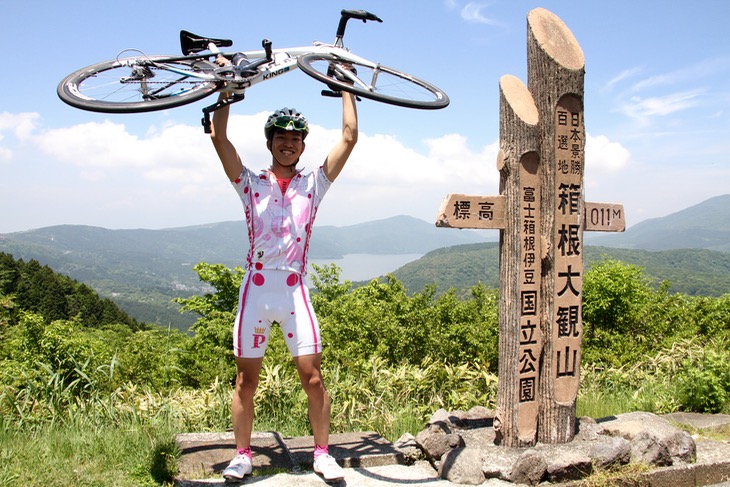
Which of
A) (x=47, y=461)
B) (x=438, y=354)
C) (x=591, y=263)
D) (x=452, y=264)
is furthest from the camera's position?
(x=452, y=264)

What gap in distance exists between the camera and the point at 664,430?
4410mm

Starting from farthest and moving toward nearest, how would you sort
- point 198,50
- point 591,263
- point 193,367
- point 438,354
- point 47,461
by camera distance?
point 591,263
point 193,367
point 438,354
point 198,50
point 47,461

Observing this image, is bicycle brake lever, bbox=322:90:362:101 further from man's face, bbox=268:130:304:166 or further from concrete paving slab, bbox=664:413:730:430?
concrete paving slab, bbox=664:413:730:430

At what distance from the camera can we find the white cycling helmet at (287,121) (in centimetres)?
360

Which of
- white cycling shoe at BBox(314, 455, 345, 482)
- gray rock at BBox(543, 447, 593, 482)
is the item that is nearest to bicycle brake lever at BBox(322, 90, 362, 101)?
white cycling shoe at BBox(314, 455, 345, 482)

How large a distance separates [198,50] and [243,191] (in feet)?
3.37

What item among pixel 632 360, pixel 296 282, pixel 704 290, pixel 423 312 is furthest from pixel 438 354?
pixel 704 290

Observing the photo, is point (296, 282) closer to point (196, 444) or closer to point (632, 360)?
point (196, 444)

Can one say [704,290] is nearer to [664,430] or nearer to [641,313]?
[641,313]

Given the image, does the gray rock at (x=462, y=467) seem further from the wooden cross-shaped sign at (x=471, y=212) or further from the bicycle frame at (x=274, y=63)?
the bicycle frame at (x=274, y=63)

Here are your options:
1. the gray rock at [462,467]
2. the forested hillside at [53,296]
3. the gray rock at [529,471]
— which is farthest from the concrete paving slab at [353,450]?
the forested hillside at [53,296]

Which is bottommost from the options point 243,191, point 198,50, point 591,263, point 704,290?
point 704,290

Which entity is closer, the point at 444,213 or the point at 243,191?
the point at 243,191

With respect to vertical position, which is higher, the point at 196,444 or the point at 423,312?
the point at 423,312
